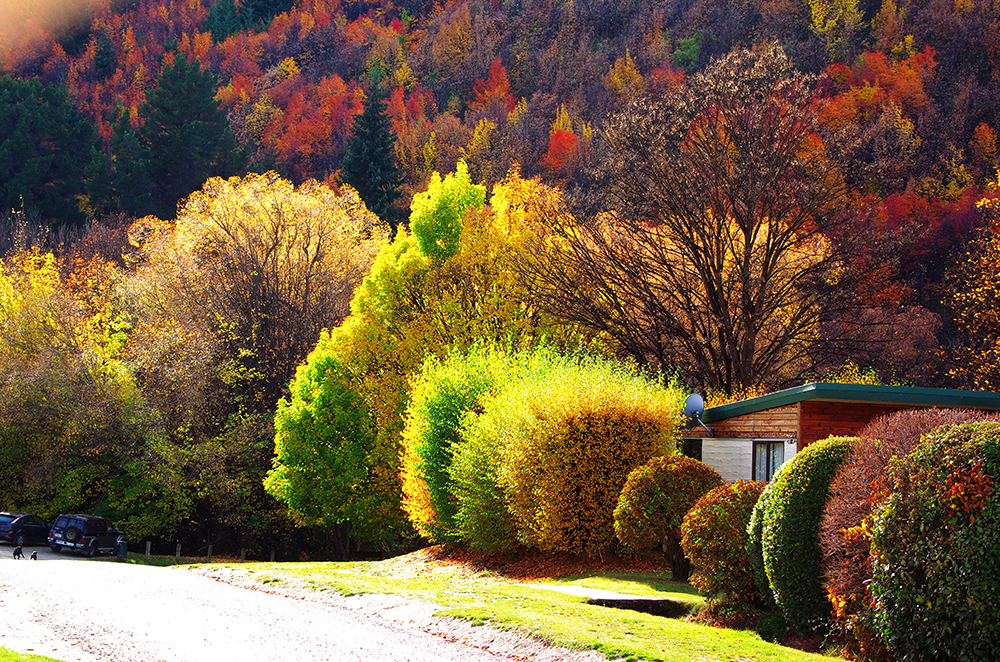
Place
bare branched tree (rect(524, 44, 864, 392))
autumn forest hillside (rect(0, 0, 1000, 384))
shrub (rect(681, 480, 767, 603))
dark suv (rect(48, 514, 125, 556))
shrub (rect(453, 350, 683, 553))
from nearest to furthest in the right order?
shrub (rect(681, 480, 767, 603))
shrub (rect(453, 350, 683, 553))
bare branched tree (rect(524, 44, 864, 392))
dark suv (rect(48, 514, 125, 556))
autumn forest hillside (rect(0, 0, 1000, 384))

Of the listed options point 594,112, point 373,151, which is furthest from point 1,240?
point 594,112

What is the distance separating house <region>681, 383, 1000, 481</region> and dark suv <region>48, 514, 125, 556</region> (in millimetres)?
21283

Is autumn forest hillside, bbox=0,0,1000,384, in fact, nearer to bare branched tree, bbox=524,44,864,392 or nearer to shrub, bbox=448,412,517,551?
bare branched tree, bbox=524,44,864,392

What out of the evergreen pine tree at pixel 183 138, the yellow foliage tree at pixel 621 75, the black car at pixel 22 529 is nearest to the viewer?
the black car at pixel 22 529

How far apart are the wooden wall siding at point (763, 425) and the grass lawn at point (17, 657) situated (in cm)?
1258

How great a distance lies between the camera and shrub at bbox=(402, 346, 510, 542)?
23.7 m

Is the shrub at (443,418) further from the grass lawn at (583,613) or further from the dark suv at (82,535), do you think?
the dark suv at (82,535)

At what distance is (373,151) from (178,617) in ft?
172

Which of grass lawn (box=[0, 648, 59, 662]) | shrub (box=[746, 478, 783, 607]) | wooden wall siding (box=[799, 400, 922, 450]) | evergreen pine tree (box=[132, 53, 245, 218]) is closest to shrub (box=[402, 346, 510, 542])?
wooden wall siding (box=[799, 400, 922, 450])

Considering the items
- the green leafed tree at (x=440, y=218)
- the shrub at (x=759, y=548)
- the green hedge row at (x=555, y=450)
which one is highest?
the green leafed tree at (x=440, y=218)

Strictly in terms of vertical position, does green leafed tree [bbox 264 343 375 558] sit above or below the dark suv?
above

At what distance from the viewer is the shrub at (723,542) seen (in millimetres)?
13383

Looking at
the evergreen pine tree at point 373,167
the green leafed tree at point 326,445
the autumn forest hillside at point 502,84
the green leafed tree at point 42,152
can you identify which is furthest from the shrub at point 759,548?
the green leafed tree at point 42,152

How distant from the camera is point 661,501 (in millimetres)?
16734
